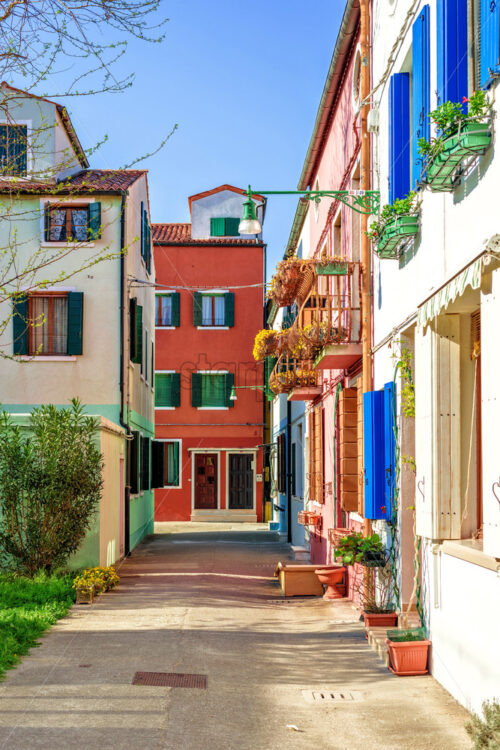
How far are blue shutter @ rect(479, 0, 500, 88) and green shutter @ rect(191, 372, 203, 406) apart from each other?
27.2 meters

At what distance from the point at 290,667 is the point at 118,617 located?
323cm

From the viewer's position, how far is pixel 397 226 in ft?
26.4

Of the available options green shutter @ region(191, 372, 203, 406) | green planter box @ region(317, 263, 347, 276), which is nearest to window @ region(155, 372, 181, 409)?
green shutter @ region(191, 372, 203, 406)

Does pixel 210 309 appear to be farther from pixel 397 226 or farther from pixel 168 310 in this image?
pixel 397 226

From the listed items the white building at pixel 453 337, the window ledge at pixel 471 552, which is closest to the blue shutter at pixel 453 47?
the white building at pixel 453 337

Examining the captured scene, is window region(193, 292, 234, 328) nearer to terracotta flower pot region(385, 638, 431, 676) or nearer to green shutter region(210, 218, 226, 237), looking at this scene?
green shutter region(210, 218, 226, 237)

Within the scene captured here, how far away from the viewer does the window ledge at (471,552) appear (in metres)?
5.59

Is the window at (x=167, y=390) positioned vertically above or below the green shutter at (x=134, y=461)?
above

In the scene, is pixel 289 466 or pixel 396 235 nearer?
pixel 396 235

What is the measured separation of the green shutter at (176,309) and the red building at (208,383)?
0.04 m

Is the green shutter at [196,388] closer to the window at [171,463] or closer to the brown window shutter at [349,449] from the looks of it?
the window at [171,463]

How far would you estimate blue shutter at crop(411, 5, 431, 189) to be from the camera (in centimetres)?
741

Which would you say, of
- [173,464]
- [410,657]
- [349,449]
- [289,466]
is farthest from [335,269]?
[173,464]

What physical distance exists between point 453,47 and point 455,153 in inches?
44.2
